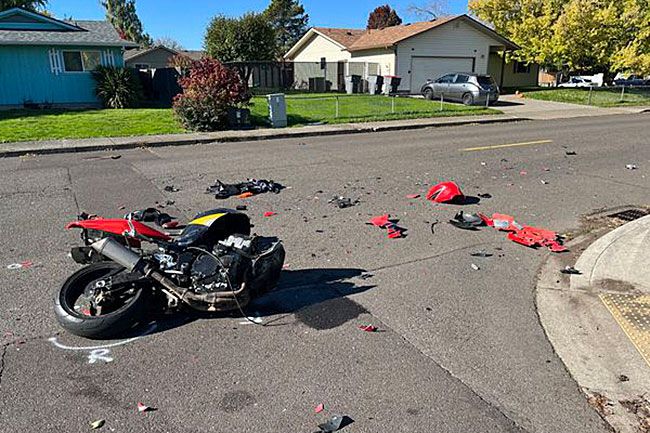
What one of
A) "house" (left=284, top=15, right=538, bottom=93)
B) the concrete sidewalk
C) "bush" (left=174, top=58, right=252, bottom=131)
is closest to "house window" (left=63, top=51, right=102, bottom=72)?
"bush" (left=174, top=58, right=252, bottom=131)

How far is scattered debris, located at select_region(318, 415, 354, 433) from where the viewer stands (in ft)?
9.72

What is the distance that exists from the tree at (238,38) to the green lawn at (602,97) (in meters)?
17.9

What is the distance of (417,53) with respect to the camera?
3186 cm

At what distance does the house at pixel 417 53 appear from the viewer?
31641mm

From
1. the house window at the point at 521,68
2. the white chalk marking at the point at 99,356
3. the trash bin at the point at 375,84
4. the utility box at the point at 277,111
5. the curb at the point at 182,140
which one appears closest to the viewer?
the white chalk marking at the point at 99,356

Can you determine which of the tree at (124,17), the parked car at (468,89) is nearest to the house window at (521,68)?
the parked car at (468,89)

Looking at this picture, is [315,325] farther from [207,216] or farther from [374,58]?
[374,58]

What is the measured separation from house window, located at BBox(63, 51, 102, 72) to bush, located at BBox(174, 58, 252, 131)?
8.65 meters

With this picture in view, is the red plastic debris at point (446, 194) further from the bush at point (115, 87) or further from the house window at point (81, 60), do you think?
the house window at point (81, 60)

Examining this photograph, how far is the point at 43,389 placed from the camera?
3295 millimetres

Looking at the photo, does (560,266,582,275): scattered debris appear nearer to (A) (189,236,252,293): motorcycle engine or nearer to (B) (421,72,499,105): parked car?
(A) (189,236,252,293): motorcycle engine

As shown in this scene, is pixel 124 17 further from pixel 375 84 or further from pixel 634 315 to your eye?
pixel 634 315

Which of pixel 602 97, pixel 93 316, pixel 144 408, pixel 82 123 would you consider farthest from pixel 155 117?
pixel 602 97

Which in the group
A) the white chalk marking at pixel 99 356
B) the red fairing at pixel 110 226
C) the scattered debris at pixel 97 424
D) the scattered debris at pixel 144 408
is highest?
the red fairing at pixel 110 226
